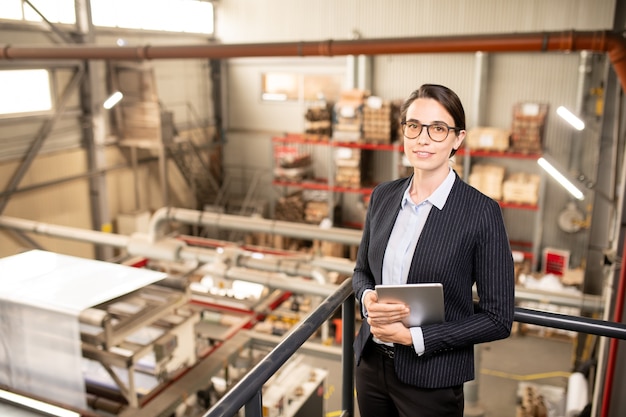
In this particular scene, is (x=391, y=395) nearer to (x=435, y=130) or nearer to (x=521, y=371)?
(x=435, y=130)

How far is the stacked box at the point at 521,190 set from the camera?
1197 centimetres

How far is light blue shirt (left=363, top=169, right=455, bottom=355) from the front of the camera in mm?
2166

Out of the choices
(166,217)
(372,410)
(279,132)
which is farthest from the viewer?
(279,132)

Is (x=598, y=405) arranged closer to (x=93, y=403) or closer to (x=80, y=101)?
(x=93, y=403)

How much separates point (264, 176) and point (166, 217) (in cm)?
882

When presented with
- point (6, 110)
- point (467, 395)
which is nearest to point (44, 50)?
point (6, 110)

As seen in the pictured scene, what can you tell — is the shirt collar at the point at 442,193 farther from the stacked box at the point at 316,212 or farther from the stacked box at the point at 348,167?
the stacked box at the point at 316,212

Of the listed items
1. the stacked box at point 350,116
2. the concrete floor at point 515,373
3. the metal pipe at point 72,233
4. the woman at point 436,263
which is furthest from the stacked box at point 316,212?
the woman at point 436,263

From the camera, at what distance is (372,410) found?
2.49 metres

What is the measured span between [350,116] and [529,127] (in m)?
3.94

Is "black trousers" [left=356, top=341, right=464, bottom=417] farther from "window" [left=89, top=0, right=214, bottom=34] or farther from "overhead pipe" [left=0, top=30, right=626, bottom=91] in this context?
"window" [left=89, top=0, right=214, bottom=34]

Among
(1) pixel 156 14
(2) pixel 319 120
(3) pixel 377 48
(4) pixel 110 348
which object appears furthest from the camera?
(1) pixel 156 14

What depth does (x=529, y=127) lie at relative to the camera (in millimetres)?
11758

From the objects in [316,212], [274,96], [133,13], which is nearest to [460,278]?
[316,212]
